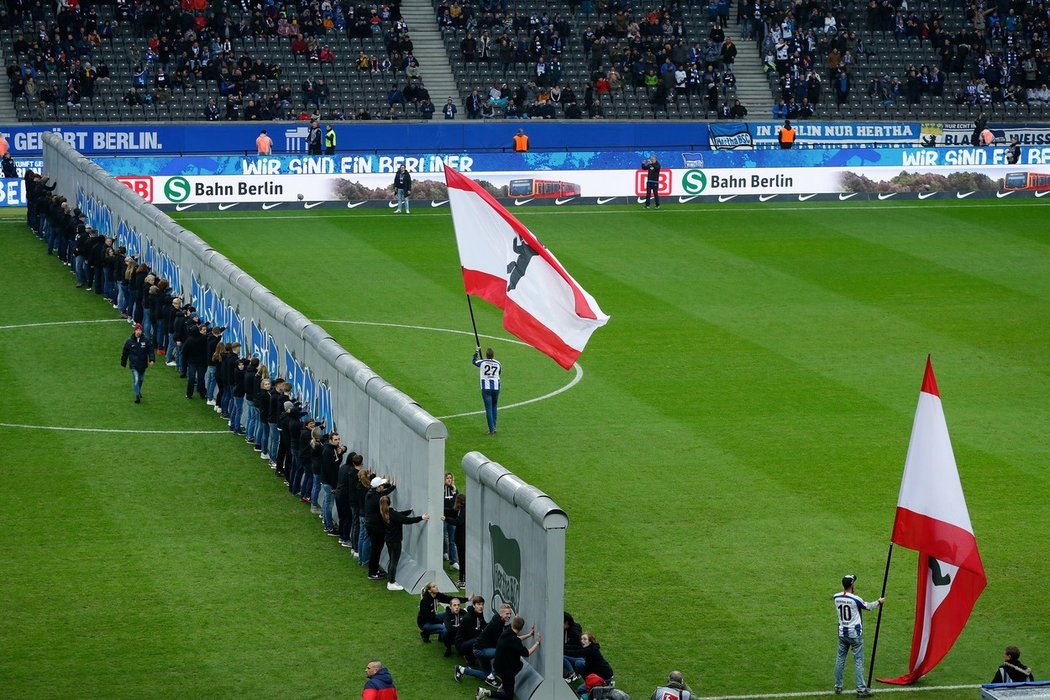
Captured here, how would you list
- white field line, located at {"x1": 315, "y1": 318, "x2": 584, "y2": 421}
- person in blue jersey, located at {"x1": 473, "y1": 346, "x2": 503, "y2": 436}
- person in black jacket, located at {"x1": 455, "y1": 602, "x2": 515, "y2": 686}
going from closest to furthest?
person in black jacket, located at {"x1": 455, "y1": 602, "x2": 515, "y2": 686}
person in blue jersey, located at {"x1": 473, "y1": 346, "x2": 503, "y2": 436}
white field line, located at {"x1": 315, "y1": 318, "x2": 584, "y2": 421}

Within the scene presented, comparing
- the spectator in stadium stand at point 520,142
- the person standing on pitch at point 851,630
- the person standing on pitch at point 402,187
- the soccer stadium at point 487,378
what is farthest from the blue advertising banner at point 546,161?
the person standing on pitch at point 851,630

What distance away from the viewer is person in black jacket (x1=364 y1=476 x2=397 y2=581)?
21.6 meters

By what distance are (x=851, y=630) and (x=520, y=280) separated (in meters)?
8.54

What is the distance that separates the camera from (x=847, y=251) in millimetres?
45719

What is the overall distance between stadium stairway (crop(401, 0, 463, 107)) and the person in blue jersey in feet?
124

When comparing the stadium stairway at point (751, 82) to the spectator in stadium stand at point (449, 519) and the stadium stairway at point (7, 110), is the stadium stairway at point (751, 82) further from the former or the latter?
the spectator in stadium stand at point (449, 519)

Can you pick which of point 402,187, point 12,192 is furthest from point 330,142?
point 12,192

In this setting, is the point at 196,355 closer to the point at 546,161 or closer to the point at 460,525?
the point at 460,525

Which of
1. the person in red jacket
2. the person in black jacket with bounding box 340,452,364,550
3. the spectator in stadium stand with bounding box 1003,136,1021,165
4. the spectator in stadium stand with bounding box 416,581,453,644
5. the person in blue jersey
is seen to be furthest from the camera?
the spectator in stadium stand with bounding box 1003,136,1021,165

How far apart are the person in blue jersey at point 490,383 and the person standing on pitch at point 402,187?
23.0m

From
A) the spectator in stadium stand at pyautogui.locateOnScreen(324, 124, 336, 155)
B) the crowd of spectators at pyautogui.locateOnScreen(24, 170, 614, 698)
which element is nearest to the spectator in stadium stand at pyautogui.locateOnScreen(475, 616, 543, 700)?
the crowd of spectators at pyautogui.locateOnScreen(24, 170, 614, 698)

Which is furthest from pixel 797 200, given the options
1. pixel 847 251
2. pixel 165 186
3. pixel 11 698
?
pixel 11 698

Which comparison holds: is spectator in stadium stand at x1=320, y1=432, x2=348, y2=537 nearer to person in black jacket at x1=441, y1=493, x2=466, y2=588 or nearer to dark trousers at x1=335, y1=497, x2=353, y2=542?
dark trousers at x1=335, y1=497, x2=353, y2=542

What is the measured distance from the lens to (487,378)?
27.8 metres
